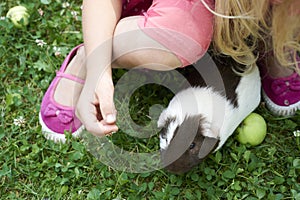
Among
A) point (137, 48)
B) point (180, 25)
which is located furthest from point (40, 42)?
point (180, 25)

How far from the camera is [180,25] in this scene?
1357 mm

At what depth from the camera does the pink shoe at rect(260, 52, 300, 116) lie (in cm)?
157

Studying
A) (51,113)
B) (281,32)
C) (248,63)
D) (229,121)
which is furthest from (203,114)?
(51,113)

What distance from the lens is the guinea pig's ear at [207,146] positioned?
4.58ft

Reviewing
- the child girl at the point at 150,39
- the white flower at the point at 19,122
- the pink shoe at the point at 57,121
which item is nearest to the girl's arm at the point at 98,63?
the child girl at the point at 150,39

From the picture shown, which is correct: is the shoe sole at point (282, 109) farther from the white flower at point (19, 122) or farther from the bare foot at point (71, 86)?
the white flower at point (19, 122)

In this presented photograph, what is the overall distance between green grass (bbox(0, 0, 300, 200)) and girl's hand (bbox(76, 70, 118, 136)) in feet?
0.56

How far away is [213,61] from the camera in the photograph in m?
1.46

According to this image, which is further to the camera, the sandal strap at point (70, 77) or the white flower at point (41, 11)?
the white flower at point (41, 11)

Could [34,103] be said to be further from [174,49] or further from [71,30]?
[174,49]

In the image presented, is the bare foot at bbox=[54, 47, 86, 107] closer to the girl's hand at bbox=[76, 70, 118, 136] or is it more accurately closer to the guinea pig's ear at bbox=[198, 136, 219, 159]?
the girl's hand at bbox=[76, 70, 118, 136]

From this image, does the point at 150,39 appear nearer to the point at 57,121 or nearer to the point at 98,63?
A: the point at 98,63

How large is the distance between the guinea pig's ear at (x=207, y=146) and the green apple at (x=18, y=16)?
0.78 meters

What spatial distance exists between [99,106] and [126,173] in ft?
0.76
